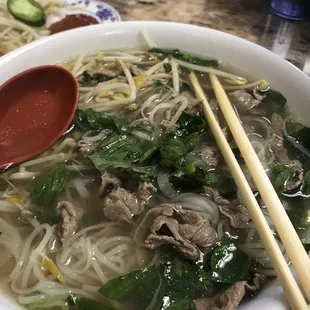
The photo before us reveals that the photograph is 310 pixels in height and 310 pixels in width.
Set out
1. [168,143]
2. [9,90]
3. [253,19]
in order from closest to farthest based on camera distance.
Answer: [168,143] → [9,90] → [253,19]

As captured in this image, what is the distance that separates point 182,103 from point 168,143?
0.87 feet

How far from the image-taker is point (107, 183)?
56.3 inches

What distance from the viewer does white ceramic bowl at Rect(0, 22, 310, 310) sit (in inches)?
65.5

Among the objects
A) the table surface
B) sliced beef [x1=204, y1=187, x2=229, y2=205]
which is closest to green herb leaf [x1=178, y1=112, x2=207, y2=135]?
sliced beef [x1=204, y1=187, x2=229, y2=205]

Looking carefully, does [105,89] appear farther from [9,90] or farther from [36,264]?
[36,264]

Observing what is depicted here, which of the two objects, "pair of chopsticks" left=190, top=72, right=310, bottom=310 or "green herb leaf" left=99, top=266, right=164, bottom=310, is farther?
"green herb leaf" left=99, top=266, right=164, bottom=310

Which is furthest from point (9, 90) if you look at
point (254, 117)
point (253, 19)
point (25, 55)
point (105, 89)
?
point (253, 19)

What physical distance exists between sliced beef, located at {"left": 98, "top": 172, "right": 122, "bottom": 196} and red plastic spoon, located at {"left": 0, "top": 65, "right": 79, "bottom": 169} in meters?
0.28

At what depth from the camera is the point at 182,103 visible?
1.69 m

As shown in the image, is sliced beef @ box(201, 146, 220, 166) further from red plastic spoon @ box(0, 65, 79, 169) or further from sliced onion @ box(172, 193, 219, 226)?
red plastic spoon @ box(0, 65, 79, 169)

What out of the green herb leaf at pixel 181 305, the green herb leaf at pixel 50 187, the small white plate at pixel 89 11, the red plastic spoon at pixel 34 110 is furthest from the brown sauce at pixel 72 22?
the green herb leaf at pixel 181 305

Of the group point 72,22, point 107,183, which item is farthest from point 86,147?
point 72,22

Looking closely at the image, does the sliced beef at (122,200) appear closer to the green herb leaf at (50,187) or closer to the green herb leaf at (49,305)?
the green herb leaf at (50,187)

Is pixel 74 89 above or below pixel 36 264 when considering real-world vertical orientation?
above
